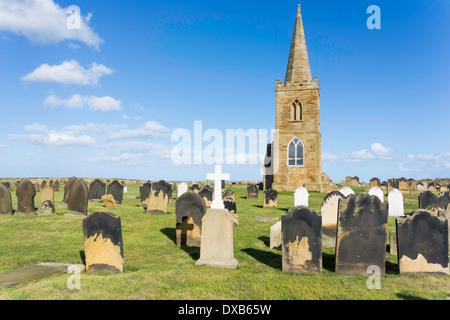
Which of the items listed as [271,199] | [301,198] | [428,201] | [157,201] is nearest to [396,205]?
[428,201]

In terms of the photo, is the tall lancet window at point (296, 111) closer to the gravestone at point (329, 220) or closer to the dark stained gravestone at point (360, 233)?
the gravestone at point (329, 220)

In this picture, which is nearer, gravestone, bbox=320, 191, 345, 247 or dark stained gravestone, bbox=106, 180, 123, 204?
gravestone, bbox=320, 191, 345, 247

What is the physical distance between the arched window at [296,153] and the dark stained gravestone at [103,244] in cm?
2551

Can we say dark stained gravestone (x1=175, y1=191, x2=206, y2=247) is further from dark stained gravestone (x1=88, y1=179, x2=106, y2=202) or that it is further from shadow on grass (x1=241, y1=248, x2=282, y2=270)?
dark stained gravestone (x1=88, y1=179, x2=106, y2=202)

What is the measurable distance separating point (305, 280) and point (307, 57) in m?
30.5

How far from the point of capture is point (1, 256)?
688 centimetres

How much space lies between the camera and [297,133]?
29656 millimetres

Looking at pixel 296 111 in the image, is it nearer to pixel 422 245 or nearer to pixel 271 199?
pixel 271 199

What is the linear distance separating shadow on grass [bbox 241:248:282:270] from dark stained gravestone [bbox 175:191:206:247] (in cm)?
168

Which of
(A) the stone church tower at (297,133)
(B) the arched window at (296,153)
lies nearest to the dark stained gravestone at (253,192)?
(A) the stone church tower at (297,133)

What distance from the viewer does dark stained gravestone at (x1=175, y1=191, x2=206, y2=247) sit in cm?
862

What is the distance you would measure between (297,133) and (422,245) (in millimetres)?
24368

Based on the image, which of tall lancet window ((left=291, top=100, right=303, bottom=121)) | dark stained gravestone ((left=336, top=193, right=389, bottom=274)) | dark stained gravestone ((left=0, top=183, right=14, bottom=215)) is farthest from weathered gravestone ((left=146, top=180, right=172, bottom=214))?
tall lancet window ((left=291, top=100, right=303, bottom=121))
